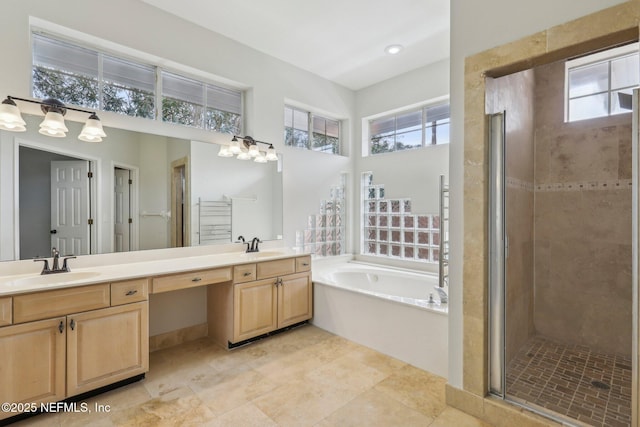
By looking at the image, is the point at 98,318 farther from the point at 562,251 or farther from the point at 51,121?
the point at 562,251

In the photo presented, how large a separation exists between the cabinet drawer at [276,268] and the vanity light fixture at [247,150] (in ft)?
3.80

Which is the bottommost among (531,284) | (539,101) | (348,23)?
(531,284)

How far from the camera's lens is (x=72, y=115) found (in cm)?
236

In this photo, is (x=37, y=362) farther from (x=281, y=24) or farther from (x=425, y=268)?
(x=425, y=268)

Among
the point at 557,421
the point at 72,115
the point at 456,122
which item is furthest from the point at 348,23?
the point at 557,421

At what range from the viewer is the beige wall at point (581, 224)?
98.2 inches

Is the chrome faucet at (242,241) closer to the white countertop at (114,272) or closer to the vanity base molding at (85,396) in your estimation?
the white countertop at (114,272)

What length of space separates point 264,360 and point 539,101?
3389 mm

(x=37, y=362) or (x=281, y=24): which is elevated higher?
(x=281, y=24)

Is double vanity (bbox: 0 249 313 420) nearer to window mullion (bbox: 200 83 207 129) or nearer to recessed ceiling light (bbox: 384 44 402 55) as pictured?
window mullion (bbox: 200 83 207 129)

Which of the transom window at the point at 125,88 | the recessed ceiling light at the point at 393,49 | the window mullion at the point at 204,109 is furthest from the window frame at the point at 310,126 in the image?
the recessed ceiling light at the point at 393,49

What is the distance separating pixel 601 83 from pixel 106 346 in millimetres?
4361

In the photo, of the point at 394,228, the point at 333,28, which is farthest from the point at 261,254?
the point at 333,28

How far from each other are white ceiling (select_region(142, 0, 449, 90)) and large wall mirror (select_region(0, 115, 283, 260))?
1.16 metres
